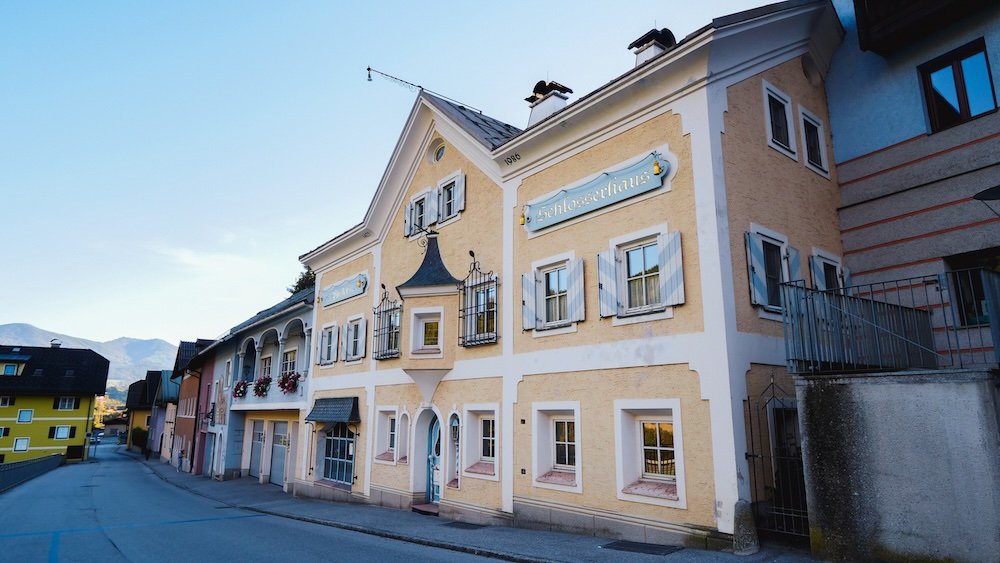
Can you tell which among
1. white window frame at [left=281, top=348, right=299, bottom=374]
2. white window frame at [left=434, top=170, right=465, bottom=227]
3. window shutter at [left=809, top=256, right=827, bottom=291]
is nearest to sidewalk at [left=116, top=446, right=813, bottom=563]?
window shutter at [left=809, top=256, right=827, bottom=291]

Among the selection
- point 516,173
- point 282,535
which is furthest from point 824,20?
point 282,535

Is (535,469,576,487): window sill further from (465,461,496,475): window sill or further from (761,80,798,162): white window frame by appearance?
(761,80,798,162): white window frame

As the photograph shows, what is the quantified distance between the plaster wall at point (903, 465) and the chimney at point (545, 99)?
10.5 m

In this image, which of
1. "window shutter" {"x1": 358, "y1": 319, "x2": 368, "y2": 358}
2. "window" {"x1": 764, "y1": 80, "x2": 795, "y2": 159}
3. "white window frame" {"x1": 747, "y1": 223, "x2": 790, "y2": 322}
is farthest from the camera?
"window shutter" {"x1": 358, "y1": 319, "x2": 368, "y2": 358}

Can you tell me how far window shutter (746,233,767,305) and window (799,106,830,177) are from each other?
353 cm

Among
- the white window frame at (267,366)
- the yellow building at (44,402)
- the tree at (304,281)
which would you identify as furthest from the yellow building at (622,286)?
the yellow building at (44,402)

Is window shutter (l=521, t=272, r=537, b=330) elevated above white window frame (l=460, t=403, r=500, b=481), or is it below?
above

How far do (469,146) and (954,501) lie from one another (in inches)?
481

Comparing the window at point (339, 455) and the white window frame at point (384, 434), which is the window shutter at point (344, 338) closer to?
the window at point (339, 455)

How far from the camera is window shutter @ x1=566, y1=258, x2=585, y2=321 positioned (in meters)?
11.6

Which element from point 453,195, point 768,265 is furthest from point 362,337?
point 768,265

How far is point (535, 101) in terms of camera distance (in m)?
16.8

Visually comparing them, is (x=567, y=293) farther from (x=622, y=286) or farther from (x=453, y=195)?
(x=453, y=195)

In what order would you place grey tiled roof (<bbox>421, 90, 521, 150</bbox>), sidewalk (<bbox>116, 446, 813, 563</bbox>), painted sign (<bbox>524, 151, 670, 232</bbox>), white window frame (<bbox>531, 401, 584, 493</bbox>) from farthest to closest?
grey tiled roof (<bbox>421, 90, 521, 150</bbox>), white window frame (<bbox>531, 401, 584, 493</bbox>), painted sign (<bbox>524, 151, 670, 232</bbox>), sidewalk (<bbox>116, 446, 813, 563</bbox>)
